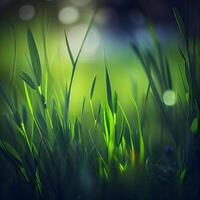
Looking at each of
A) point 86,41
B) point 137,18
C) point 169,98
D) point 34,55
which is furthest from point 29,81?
point 137,18

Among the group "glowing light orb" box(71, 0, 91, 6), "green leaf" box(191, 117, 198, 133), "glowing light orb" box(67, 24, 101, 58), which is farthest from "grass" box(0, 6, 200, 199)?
"glowing light orb" box(71, 0, 91, 6)

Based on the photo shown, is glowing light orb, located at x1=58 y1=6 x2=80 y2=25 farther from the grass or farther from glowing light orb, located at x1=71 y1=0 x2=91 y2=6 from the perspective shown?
the grass

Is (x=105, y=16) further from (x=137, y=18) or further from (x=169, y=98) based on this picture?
(x=169, y=98)

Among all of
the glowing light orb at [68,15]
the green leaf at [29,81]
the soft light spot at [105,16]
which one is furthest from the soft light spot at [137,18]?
the green leaf at [29,81]

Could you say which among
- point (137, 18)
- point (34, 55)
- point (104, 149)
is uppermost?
point (137, 18)

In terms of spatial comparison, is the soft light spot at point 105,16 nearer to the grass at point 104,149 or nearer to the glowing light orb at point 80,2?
the glowing light orb at point 80,2

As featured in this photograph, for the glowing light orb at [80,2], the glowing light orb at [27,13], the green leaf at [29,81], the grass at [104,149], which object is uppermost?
the glowing light orb at [80,2]

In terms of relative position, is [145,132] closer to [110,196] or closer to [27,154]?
A: [110,196]
